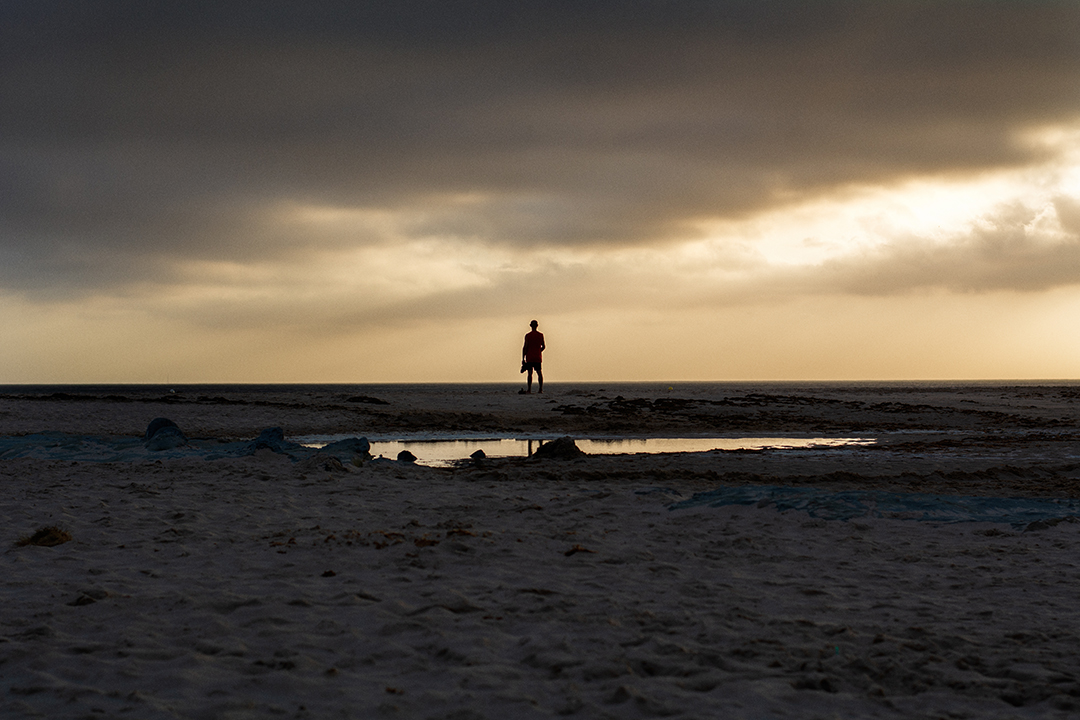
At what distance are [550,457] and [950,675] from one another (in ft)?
32.8

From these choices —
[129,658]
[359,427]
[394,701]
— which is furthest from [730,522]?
[359,427]

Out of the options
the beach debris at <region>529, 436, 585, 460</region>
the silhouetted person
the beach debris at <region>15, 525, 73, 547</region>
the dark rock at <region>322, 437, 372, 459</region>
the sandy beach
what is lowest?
the sandy beach

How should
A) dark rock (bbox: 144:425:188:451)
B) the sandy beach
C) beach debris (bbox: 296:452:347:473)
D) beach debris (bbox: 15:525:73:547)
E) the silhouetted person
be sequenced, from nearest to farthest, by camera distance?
the sandy beach < beach debris (bbox: 15:525:73:547) < beach debris (bbox: 296:452:347:473) < dark rock (bbox: 144:425:188:451) < the silhouetted person

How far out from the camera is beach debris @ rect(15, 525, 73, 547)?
677 centimetres

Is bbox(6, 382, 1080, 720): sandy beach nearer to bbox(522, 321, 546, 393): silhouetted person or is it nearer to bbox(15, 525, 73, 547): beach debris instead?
bbox(15, 525, 73, 547): beach debris

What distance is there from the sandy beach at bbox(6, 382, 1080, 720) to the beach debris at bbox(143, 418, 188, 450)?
7.64 feet

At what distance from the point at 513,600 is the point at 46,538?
448 centimetres

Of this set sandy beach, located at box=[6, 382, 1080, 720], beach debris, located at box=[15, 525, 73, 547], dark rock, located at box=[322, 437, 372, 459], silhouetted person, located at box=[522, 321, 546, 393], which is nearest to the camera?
sandy beach, located at box=[6, 382, 1080, 720]

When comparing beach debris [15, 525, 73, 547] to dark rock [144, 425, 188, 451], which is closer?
beach debris [15, 525, 73, 547]

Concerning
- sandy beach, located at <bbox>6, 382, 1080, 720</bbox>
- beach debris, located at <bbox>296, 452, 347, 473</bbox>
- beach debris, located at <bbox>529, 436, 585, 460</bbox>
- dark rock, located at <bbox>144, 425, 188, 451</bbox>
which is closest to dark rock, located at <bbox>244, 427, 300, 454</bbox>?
beach debris, located at <bbox>296, 452, 347, 473</bbox>

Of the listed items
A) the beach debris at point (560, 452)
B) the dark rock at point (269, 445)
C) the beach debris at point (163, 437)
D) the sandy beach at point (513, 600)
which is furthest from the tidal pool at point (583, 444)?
the sandy beach at point (513, 600)

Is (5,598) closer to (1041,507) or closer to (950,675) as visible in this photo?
(950,675)

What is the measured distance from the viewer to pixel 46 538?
22.4 feet

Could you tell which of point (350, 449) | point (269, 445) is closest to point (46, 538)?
point (350, 449)
